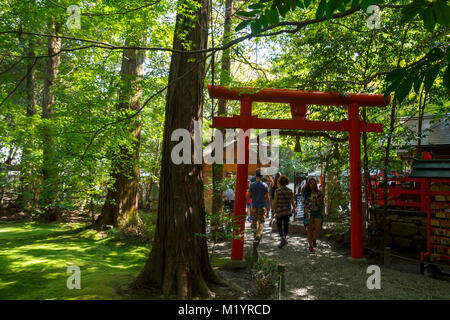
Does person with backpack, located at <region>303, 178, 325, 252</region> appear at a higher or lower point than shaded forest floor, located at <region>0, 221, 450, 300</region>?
higher

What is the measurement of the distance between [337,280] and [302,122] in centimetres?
324

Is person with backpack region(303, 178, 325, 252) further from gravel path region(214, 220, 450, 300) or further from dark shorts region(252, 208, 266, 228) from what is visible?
dark shorts region(252, 208, 266, 228)

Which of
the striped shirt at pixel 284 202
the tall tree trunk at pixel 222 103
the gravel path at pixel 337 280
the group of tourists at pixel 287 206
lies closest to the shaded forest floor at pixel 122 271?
the gravel path at pixel 337 280

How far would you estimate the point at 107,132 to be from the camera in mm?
5660

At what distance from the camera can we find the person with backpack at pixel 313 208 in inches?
264

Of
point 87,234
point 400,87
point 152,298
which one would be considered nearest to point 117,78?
point 87,234

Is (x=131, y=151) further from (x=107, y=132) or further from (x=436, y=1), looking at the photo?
(x=436, y=1)

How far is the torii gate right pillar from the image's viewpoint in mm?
6230

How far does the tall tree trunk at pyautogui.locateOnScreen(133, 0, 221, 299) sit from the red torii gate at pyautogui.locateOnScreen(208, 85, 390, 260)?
5.57ft

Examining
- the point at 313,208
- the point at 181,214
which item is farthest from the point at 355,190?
the point at 181,214

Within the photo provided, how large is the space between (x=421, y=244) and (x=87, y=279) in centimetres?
785

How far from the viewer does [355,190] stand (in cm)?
624

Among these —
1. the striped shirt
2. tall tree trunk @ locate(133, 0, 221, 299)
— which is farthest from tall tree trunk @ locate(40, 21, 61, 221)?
the striped shirt

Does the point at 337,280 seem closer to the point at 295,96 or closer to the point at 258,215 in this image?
the point at 258,215
